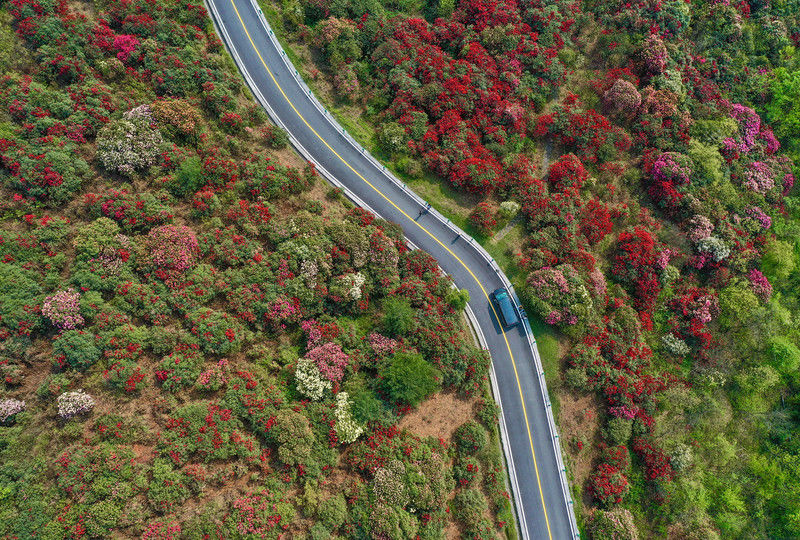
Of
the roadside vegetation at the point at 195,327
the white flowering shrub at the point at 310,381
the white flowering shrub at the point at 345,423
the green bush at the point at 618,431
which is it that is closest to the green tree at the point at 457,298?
the roadside vegetation at the point at 195,327

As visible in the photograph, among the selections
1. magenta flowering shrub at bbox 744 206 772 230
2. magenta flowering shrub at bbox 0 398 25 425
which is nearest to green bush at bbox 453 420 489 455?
magenta flowering shrub at bbox 0 398 25 425

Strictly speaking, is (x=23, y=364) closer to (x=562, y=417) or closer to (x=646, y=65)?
(x=562, y=417)

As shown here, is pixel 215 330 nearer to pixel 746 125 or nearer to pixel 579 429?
pixel 579 429

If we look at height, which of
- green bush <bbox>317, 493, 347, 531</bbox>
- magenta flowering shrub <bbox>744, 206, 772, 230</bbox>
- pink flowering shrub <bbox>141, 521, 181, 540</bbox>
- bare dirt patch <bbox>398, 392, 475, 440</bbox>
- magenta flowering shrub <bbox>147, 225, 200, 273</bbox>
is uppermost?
magenta flowering shrub <bbox>744, 206, 772, 230</bbox>

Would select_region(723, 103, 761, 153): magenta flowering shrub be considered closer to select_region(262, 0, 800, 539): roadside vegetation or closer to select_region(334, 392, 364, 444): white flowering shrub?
select_region(262, 0, 800, 539): roadside vegetation

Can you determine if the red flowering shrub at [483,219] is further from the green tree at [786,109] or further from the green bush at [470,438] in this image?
the green tree at [786,109]

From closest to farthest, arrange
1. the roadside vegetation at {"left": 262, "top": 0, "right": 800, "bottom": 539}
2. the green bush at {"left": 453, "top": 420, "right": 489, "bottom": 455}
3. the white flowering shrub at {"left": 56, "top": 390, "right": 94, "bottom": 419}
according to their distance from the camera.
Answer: the white flowering shrub at {"left": 56, "top": 390, "right": 94, "bottom": 419} < the green bush at {"left": 453, "top": 420, "right": 489, "bottom": 455} < the roadside vegetation at {"left": 262, "top": 0, "right": 800, "bottom": 539}

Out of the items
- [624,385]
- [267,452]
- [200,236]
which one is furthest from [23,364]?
[624,385]
